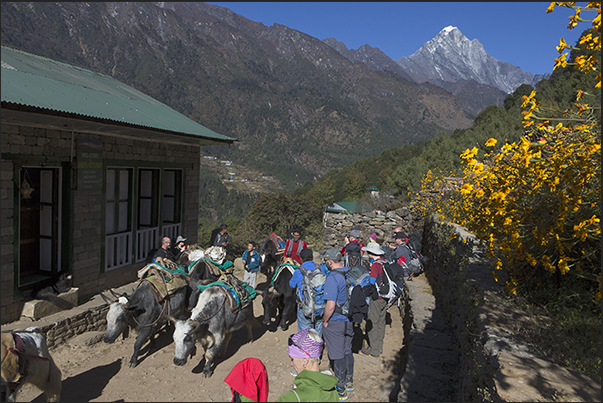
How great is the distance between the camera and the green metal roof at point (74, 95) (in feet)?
21.4

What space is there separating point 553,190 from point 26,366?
5.56 meters

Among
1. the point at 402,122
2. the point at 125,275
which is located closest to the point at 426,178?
the point at 125,275

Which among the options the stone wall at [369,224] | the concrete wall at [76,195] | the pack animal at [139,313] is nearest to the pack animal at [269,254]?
the concrete wall at [76,195]

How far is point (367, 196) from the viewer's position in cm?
2155

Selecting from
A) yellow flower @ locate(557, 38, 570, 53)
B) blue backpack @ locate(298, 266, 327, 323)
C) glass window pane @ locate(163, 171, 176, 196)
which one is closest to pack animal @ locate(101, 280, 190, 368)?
blue backpack @ locate(298, 266, 327, 323)

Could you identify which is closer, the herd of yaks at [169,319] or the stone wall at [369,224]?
the herd of yaks at [169,319]

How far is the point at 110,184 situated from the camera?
9203 mm

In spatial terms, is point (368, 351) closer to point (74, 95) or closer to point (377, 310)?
point (377, 310)

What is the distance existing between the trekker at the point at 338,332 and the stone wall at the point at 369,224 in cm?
1001

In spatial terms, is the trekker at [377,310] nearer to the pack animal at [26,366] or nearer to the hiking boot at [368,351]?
the hiking boot at [368,351]

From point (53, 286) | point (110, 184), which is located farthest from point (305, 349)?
point (110, 184)

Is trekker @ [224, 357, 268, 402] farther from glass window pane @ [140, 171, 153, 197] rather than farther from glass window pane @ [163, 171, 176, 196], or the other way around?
glass window pane @ [163, 171, 176, 196]

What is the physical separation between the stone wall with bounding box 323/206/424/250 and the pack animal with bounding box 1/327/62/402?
38.7 ft

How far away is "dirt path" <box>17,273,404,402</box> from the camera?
555 centimetres
